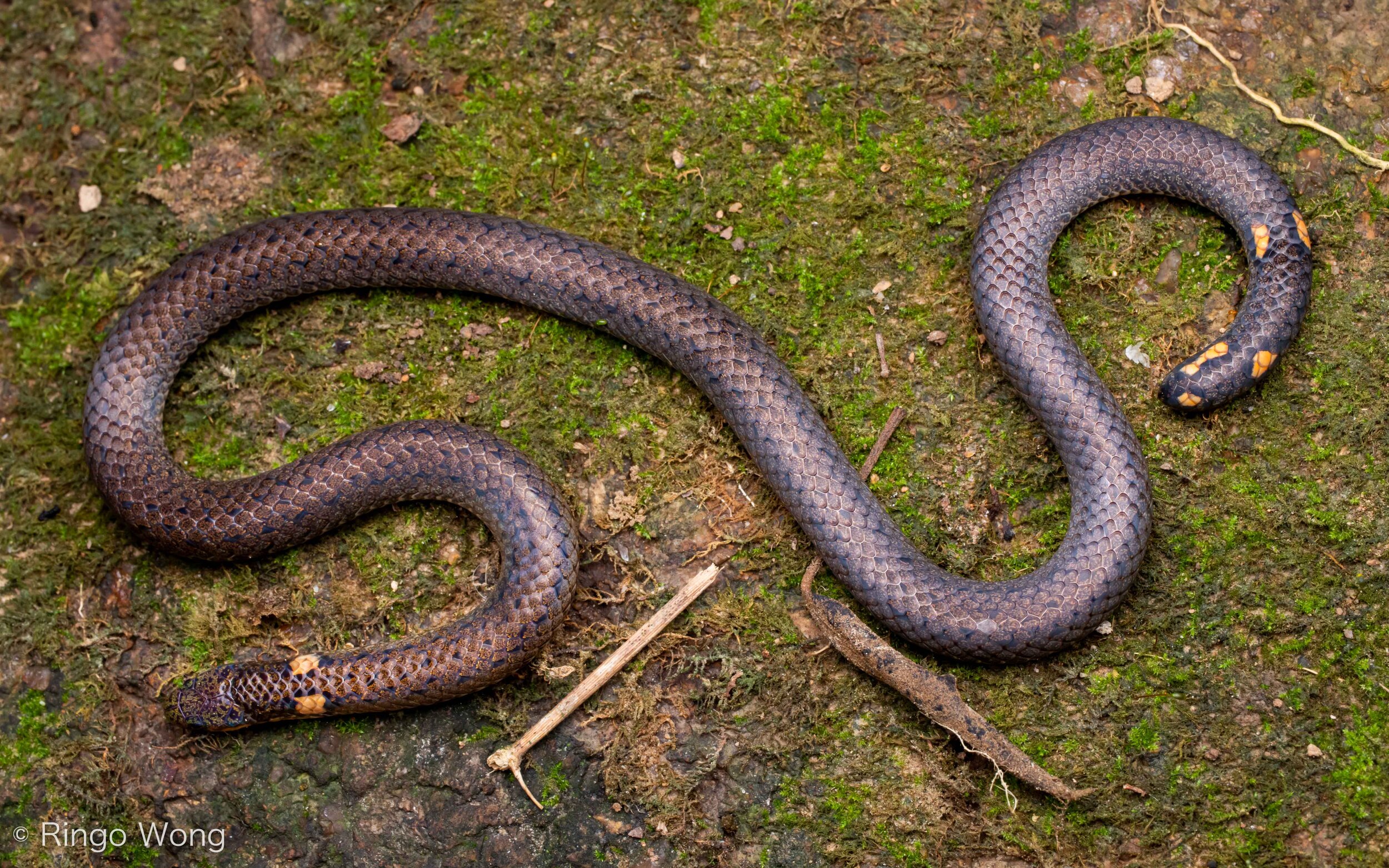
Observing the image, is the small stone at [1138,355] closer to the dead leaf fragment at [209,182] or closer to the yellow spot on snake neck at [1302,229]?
the yellow spot on snake neck at [1302,229]

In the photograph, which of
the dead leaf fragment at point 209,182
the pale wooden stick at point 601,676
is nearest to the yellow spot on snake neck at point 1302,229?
the pale wooden stick at point 601,676

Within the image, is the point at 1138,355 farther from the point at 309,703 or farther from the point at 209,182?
the point at 209,182

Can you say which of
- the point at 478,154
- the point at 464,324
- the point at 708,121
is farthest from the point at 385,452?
the point at 708,121

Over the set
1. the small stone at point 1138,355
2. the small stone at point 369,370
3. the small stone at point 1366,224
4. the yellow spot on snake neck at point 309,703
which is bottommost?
the yellow spot on snake neck at point 309,703

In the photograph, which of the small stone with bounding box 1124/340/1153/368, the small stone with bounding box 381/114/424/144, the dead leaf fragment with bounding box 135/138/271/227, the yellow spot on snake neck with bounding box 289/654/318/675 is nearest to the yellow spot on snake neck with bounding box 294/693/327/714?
the yellow spot on snake neck with bounding box 289/654/318/675

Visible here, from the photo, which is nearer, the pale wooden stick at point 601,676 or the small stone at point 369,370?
the pale wooden stick at point 601,676

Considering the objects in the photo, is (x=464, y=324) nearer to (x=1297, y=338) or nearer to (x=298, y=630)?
(x=298, y=630)
